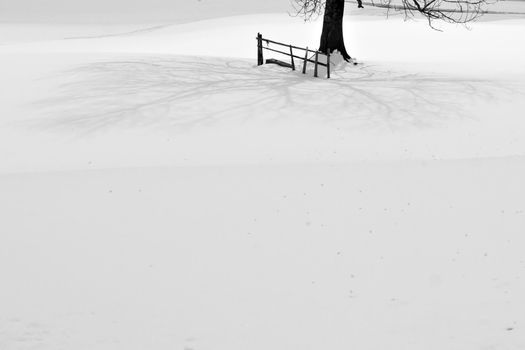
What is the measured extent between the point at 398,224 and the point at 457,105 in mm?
8516

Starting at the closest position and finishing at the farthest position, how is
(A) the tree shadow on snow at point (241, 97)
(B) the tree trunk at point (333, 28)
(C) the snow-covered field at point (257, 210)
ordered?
(C) the snow-covered field at point (257, 210), (A) the tree shadow on snow at point (241, 97), (B) the tree trunk at point (333, 28)

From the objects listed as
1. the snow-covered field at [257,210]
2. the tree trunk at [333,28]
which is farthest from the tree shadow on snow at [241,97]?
the tree trunk at [333,28]

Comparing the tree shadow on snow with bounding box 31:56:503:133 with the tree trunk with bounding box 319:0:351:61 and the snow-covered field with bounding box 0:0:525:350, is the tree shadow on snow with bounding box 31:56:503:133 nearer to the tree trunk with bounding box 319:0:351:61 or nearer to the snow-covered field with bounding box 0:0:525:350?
the snow-covered field with bounding box 0:0:525:350

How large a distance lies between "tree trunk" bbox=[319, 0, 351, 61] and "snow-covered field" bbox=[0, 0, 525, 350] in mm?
2963

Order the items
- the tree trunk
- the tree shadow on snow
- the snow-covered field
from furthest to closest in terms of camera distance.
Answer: the tree trunk → the tree shadow on snow → the snow-covered field

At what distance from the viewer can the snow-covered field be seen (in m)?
5.27

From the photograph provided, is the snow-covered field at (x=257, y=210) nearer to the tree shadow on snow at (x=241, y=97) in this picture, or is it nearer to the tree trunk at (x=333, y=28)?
the tree shadow on snow at (x=241, y=97)

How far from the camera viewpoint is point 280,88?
16.6 metres

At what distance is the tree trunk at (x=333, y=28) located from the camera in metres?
21.1

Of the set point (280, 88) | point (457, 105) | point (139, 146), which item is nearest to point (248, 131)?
point (139, 146)

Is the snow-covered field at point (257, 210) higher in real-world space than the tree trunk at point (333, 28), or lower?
lower

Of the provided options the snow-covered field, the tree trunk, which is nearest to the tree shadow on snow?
the snow-covered field

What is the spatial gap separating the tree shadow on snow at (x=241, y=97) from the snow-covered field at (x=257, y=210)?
80 millimetres

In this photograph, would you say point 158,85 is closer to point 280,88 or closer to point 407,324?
point 280,88
